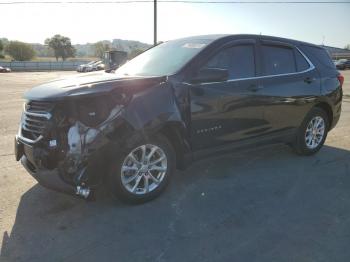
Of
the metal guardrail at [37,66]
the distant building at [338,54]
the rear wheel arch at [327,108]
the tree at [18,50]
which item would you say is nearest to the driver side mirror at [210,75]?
the rear wheel arch at [327,108]

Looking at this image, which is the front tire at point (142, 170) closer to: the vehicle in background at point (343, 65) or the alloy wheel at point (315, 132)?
the alloy wheel at point (315, 132)

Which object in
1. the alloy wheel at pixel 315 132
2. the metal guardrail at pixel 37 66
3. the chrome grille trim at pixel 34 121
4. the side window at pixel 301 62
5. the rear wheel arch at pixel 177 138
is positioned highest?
the side window at pixel 301 62

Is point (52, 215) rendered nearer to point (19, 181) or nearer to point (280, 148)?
point (19, 181)

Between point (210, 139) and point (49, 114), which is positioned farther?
point (210, 139)

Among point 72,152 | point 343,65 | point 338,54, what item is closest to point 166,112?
point 72,152

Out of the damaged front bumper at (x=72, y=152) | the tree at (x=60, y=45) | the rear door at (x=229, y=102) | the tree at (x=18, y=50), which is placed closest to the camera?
the damaged front bumper at (x=72, y=152)

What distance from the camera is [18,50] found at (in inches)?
3359

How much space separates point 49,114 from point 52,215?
102cm

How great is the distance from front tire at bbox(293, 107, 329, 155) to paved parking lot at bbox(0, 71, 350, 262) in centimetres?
67

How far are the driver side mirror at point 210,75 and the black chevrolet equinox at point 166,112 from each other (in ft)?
0.04

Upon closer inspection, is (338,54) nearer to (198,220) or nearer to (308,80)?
(308,80)

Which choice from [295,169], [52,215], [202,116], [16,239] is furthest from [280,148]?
[16,239]

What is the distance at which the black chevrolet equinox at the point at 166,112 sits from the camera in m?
3.79

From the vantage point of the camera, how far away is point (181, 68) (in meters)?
4.57
